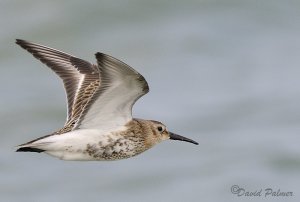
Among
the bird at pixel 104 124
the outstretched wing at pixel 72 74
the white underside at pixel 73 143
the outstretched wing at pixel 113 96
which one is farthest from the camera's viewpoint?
the outstretched wing at pixel 72 74

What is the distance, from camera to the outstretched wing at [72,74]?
348 inches

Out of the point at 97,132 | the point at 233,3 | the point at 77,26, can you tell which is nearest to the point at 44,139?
the point at 97,132

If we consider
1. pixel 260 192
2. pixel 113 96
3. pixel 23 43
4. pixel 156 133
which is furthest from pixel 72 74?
pixel 260 192

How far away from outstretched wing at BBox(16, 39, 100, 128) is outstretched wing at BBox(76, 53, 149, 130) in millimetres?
306

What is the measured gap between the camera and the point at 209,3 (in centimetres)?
1930

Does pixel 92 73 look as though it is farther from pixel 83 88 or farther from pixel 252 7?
pixel 252 7

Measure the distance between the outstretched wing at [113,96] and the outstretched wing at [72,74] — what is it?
1.01ft

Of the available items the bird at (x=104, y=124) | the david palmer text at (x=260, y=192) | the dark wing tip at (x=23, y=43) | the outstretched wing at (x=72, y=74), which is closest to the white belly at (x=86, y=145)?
the bird at (x=104, y=124)

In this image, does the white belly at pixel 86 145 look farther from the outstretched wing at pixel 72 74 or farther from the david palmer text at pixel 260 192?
the david palmer text at pixel 260 192

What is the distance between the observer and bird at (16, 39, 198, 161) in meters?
7.91

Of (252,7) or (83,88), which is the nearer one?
(83,88)

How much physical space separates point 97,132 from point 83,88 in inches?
32.3

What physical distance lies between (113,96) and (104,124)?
1.07ft

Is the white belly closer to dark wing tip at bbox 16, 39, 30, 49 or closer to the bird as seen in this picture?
the bird
